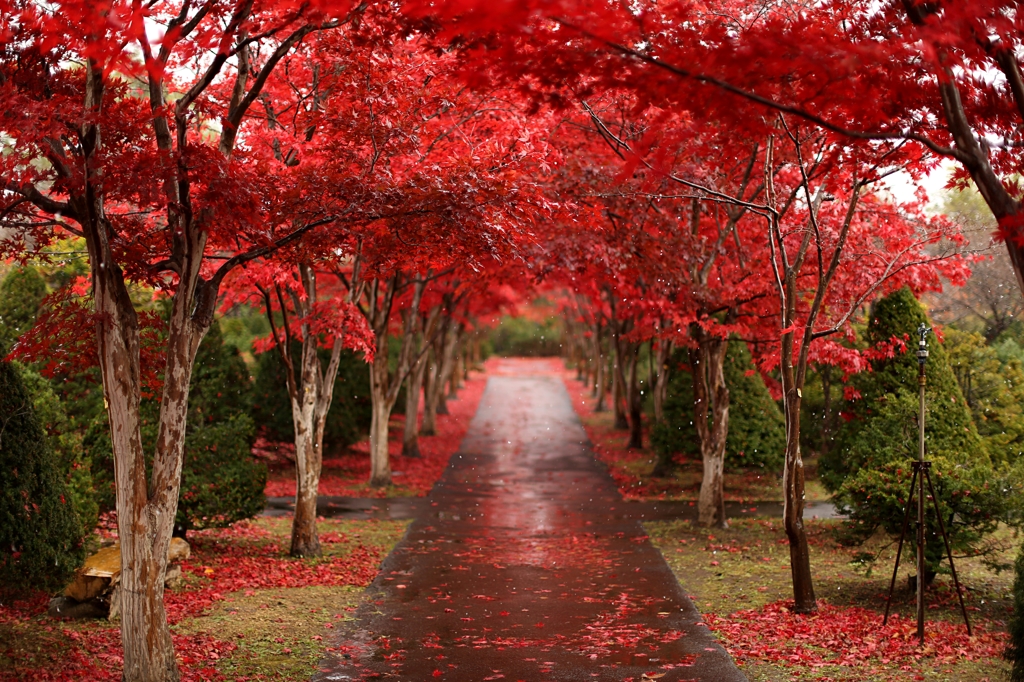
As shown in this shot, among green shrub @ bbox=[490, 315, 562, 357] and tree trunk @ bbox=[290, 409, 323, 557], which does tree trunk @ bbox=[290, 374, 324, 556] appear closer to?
tree trunk @ bbox=[290, 409, 323, 557]

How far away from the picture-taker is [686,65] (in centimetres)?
472

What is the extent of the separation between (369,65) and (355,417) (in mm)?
13460

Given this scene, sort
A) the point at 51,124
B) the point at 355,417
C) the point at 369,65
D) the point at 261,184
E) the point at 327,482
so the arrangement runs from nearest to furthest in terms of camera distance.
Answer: the point at 51,124 < the point at 261,184 < the point at 369,65 < the point at 327,482 < the point at 355,417

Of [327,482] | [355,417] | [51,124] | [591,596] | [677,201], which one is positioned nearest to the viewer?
[51,124]

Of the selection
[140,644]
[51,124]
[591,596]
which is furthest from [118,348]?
[591,596]

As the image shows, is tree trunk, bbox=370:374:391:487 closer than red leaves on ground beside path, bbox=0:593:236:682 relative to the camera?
Answer: No

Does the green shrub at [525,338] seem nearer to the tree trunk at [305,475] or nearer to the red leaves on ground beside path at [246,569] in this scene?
the red leaves on ground beside path at [246,569]

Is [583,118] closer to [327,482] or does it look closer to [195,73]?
[195,73]

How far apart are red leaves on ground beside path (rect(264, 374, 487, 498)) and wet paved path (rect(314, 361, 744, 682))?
1.26m

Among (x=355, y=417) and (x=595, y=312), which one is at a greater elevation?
(x=595, y=312)

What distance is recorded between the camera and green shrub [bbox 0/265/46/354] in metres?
16.7

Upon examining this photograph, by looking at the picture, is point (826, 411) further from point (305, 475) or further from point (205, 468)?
point (205, 468)

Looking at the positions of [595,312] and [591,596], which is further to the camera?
[595,312]

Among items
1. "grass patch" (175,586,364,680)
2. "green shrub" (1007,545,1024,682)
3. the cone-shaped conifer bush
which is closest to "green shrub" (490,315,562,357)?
the cone-shaped conifer bush
